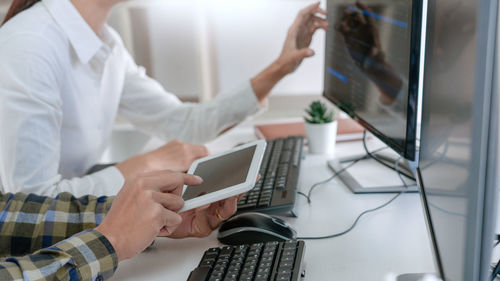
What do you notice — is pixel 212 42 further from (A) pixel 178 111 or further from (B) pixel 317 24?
(B) pixel 317 24

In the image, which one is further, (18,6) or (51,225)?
(18,6)

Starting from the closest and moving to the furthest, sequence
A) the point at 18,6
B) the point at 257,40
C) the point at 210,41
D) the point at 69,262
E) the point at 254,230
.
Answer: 1. the point at 69,262
2. the point at 254,230
3. the point at 18,6
4. the point at 257,40
5. the point at 210,41

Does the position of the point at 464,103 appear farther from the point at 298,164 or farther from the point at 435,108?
the point at 298,164

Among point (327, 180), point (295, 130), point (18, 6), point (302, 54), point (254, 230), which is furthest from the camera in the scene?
point (295, 130)

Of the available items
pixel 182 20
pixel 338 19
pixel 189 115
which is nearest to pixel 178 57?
pixel 182 20

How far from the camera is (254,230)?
75cm

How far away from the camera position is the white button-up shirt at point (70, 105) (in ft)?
3.18

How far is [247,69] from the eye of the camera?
226cm

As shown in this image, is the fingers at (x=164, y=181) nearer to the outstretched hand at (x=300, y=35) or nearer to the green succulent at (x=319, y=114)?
the green succulent at (x=319, y=114)

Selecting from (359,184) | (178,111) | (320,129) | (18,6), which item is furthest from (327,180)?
(18,6)

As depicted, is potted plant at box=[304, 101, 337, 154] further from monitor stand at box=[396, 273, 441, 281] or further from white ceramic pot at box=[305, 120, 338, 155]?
monitor stand at box=[396, 273, 441, 281]

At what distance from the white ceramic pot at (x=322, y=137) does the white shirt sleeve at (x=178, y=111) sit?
0.23 meters

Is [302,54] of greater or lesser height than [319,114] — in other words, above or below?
above

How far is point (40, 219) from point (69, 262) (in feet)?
0.66
